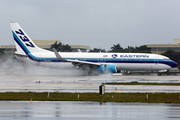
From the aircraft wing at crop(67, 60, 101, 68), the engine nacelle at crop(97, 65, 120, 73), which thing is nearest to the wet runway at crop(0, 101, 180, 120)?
the aircraft wing at crop(67, 60, 101, 68)

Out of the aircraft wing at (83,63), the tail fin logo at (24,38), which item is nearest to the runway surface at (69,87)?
the aircraft wing at (83,63)

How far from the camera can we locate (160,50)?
109562mm

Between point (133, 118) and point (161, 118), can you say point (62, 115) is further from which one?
point (161, 118)

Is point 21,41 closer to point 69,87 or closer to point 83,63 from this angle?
point 83,63

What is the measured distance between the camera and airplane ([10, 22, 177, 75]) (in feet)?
178

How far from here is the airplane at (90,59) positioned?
54.3 metres

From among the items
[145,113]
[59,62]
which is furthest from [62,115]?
[59,62]

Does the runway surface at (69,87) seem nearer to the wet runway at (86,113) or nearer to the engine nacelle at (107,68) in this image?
the wet runway at (86,113)

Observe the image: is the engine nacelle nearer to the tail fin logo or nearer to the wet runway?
the tail fin logo

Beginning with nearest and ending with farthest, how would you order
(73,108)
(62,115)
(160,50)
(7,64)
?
(62,115)
(73,108)
(7,64)
(160,50)

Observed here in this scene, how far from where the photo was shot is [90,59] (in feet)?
181

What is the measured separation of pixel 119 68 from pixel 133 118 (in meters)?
41.2

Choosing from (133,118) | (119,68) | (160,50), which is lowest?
(133,118)

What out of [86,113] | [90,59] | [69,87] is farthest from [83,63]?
[86,113]
